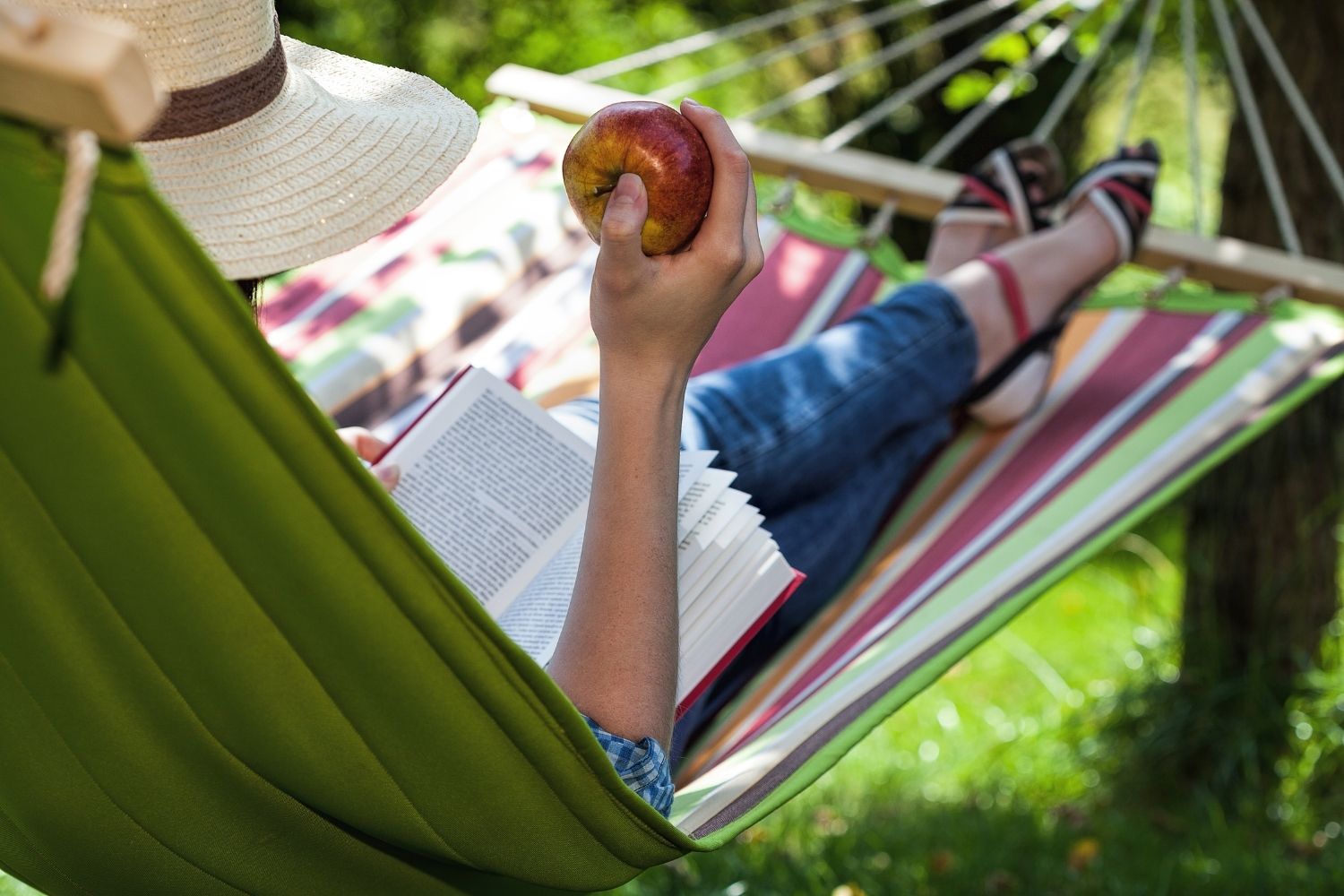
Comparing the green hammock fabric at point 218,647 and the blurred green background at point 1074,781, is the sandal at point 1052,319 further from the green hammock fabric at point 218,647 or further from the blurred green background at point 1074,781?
the green hammock fabric at point 218,647

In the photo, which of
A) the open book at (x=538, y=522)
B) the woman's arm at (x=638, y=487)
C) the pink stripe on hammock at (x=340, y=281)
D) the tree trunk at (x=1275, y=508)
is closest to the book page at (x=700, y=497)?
the open book at (x=538, y=522)

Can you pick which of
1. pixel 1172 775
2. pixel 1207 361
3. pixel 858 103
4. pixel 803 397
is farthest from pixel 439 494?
pixel 858 103

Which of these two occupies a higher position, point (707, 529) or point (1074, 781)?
point (707, 529)

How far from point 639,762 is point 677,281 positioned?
38 centimetres

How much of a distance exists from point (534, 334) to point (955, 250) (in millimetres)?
714

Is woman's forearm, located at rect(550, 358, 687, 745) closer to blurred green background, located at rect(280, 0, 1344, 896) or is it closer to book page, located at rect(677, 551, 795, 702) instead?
book page, located at rect(677, 551, 795, 702)

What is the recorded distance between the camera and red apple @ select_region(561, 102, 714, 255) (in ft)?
3.94

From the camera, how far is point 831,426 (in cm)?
183

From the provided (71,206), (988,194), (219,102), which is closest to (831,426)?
(988,194)

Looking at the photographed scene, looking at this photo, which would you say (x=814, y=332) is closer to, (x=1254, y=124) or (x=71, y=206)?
(x=1254, y=124)

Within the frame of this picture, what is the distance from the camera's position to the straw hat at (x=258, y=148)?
46.3 inches

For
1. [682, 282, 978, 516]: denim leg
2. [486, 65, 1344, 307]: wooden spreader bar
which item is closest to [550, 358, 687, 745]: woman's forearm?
[682, 282, 978, 516]: denim leg

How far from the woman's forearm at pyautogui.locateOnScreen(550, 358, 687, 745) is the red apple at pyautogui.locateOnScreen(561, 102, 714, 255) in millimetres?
129

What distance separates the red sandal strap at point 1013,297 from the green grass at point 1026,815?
800mm
